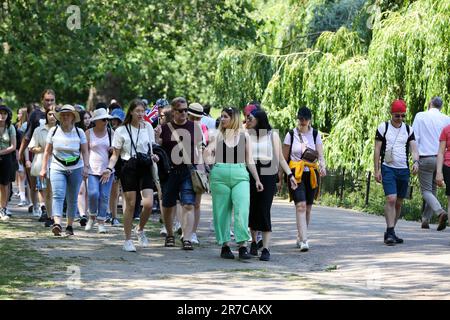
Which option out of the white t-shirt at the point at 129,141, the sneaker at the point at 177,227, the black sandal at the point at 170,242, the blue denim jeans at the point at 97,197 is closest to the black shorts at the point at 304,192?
the black sandal at the point at 170,242

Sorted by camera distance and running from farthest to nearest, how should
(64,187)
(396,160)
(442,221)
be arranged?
(442,221) < (64,187) < (396,160)

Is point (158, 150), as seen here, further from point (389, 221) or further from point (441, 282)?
point (441, 282)

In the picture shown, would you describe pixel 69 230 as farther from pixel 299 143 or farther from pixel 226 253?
pixel 299 143

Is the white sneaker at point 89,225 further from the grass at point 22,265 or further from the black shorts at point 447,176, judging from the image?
the black shorts at point 447,176

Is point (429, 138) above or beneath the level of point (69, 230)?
above

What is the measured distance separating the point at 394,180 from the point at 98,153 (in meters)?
4.42

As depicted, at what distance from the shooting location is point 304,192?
13.8 m

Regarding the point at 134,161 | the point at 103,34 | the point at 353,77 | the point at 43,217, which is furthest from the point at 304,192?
the point at 103,34

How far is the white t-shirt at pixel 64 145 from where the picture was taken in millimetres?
14727

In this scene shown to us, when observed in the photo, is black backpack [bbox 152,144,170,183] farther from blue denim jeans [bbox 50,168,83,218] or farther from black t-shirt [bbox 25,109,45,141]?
black t-shirt [bbox 25,109,45,141]

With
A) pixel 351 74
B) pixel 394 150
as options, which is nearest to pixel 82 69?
pixel 351 74

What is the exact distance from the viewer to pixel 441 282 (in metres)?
10.9
